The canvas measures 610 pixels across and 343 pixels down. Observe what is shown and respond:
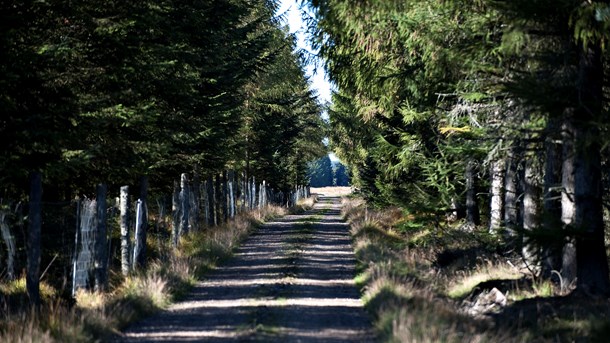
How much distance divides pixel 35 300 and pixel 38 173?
188 cm

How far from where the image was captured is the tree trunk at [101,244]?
14.5 meters

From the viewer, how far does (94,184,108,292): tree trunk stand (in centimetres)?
1448

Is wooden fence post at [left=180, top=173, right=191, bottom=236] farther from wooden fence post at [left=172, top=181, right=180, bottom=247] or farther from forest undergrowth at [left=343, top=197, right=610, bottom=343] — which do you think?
forest undergrowth at [left=343, top=197, right=610, bottom=343]

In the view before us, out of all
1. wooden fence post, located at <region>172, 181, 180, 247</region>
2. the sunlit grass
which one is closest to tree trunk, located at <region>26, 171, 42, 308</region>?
the sunlit grass

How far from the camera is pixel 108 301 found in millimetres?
12305

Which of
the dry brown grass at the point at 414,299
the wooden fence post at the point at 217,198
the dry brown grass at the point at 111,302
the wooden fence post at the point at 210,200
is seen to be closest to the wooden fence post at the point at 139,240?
the dry brown grass at the point at 111,302

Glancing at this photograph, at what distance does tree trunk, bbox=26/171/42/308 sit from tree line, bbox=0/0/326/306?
2 centimetres

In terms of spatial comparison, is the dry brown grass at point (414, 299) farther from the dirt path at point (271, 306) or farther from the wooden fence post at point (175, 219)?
the wooden fence post at point (175, 219)

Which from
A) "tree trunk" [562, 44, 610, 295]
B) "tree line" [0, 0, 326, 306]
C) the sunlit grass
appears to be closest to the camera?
"tree trunk" [562, 44, 610, 295]

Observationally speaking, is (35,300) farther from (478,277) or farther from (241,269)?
(478,277)

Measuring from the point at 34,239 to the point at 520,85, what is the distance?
726cm

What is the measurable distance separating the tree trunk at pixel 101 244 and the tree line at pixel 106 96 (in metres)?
0.67

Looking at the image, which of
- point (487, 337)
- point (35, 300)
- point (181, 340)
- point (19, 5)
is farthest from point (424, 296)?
point (19, 5)

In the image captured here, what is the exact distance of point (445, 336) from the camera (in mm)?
8930
